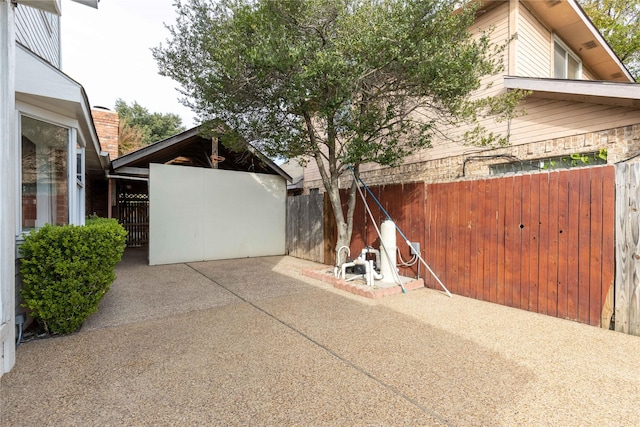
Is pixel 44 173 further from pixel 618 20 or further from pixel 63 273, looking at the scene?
pixel 618 20

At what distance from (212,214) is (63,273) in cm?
539

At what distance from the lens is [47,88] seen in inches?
138

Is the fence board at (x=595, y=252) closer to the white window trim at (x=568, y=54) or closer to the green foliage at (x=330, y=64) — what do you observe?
the green foliage at (x=330, y=64)

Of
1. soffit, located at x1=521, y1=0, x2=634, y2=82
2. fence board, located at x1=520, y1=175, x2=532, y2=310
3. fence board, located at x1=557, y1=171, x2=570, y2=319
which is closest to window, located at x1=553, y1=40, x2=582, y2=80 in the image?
soffit, located at x1=521, y1=0, x2=634, y2=82

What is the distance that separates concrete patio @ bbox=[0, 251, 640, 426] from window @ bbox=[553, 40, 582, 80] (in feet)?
24.8

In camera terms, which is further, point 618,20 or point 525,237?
point 618,20

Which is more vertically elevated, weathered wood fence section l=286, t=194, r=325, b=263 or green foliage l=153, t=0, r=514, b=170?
green foliage l=153, t=0, r=514, b=170

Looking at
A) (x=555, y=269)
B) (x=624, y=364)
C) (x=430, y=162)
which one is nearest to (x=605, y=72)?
(x=430, y=162)

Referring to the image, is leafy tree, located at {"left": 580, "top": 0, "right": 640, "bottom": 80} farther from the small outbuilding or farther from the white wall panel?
the white wall panel

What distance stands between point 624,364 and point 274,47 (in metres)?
5.35

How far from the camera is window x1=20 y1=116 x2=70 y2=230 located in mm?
3715

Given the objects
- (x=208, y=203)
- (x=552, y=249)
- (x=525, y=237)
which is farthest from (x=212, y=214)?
(x=552, y=249)

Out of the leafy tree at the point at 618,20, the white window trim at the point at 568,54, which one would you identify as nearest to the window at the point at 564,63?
the white window trim at the point at 568,54

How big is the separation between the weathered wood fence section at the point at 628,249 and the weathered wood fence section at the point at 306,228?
5.63 meters
